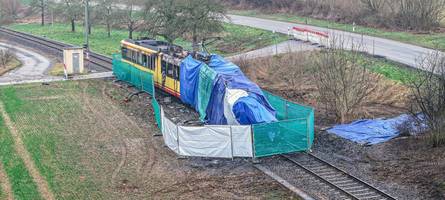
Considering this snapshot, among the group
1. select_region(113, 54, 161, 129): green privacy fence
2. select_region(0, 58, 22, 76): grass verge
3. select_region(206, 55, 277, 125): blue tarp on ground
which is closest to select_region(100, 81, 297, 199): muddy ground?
select_region(206, 55, 277, 125): blue tarp on ground

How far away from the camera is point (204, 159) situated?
72.5 ft

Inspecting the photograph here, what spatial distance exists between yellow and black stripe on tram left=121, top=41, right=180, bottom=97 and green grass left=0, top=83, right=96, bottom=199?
4.37 m

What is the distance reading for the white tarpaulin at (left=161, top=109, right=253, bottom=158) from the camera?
70.0ft

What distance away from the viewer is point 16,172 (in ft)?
68.1

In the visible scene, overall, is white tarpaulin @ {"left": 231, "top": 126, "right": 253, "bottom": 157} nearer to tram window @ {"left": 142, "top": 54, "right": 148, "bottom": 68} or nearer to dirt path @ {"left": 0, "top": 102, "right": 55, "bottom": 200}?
dirt path @ {"left": 0, "top": 102, "right": 55, "bottom": 200}

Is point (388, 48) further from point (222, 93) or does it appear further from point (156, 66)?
point (222, 93)

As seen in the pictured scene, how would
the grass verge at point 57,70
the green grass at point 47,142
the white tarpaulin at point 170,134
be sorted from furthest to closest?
the grass verge at point 57,70 < the white tarpaulin at point 170,134 < the green grass at point 47,142

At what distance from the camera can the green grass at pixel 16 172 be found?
61.9 ft

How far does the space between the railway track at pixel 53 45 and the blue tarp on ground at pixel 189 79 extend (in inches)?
547

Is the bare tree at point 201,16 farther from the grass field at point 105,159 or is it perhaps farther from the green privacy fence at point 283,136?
the green privacy fence at point 283,136

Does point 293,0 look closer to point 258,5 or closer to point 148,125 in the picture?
point 258,5

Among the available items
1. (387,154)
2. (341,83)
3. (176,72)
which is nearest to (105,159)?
(176,72)

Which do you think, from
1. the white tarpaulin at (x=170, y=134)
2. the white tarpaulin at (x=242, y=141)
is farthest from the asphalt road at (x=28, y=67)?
the white tarpaulin at (x=242, y=141)

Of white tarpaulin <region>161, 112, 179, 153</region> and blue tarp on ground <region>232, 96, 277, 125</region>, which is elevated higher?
blue tarp on ground <region>232, 96, 277, 125</region>
